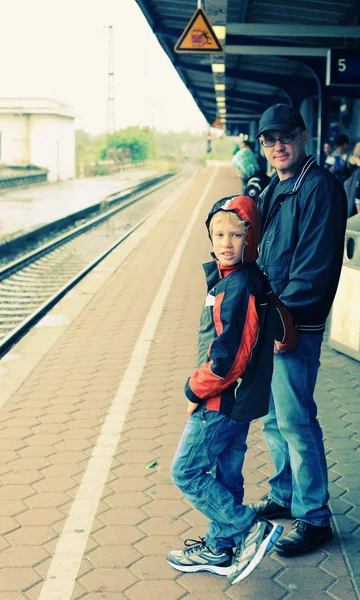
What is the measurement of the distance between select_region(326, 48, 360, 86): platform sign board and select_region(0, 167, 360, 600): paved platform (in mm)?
4154

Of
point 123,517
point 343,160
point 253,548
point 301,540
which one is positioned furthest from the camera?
point 343,160

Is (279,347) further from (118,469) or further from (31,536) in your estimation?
(118,469)

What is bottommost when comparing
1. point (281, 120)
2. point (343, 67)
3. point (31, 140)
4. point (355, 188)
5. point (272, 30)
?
point (355, 188)

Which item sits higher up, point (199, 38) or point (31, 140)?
point (31, 140)

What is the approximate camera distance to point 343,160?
12.3 meters

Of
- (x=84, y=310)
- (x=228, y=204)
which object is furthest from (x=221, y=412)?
(x=84, y=310)

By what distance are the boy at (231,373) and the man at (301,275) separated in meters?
0.17

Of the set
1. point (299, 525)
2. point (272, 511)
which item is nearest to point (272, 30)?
point (272, 511)

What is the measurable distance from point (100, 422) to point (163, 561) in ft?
6.30

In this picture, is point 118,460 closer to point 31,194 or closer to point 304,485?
point 304,485

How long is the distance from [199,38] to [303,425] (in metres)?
7.47

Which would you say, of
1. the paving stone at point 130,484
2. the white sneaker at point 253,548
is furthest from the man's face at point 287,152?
the paving stone at point 130,484

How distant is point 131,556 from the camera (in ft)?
11.3

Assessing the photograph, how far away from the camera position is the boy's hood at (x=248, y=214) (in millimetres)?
2969
